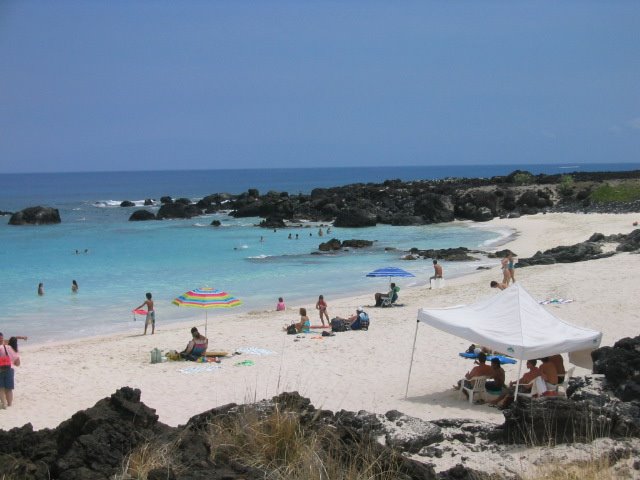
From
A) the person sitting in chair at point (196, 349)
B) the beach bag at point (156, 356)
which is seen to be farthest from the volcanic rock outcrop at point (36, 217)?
the person sitting in chair at point (196, 349)

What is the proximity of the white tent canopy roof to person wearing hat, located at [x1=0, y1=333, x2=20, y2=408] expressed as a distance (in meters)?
7.14

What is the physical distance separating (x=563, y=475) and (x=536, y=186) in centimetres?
6377

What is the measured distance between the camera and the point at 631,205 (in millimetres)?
50250

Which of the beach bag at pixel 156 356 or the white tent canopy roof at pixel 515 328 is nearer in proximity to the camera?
the white tent canopy roof at pixel 515 328

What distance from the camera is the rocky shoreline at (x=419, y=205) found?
55.5m

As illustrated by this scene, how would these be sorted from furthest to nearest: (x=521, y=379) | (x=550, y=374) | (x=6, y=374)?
(x=6, y=374) < (x=521, y=379) < (x=550, y=374)

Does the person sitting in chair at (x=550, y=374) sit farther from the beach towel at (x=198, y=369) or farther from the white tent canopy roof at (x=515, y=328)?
the beach towel at (x=198, y=369)

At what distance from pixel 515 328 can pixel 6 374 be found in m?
8.42

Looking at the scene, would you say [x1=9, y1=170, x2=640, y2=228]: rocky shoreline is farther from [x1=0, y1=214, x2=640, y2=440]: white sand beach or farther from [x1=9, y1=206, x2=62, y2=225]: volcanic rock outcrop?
[x1=0, y1=214, x2=640, y2=440]: white sand beach

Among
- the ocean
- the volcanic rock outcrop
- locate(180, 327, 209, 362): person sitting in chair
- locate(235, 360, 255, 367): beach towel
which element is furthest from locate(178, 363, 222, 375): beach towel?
the volcanic rock outcrop

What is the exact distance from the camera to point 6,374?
1195 cm

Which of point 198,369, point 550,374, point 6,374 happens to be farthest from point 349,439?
point 198,369

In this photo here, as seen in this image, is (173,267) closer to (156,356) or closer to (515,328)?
(156,356)

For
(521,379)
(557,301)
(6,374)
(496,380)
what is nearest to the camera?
(521,379)
